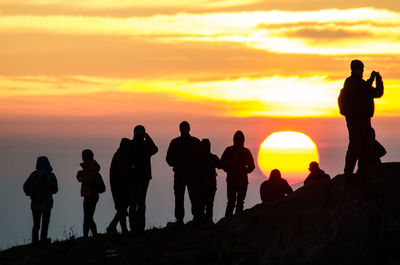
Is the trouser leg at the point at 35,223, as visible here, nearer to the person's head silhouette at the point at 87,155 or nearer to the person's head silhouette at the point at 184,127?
the person's head silhouette at the point at 87,155

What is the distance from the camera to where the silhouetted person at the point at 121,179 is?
24.7 meters

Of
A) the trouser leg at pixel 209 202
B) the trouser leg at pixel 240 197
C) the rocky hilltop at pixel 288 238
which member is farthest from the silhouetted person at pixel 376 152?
the trouser leg at pixel 209 202

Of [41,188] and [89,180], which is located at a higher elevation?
[89,180]

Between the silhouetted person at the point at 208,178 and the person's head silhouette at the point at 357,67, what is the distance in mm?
5453

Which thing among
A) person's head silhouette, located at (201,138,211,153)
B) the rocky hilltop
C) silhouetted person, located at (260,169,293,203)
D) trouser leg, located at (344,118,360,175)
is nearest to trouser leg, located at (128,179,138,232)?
the rocky hilltop

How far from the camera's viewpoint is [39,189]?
24875mm

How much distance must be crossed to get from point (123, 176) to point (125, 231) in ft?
5.24

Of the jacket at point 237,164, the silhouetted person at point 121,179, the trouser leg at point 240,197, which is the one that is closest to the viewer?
the silhouetted person at point 121,179

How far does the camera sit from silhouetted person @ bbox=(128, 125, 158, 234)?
2456 cm

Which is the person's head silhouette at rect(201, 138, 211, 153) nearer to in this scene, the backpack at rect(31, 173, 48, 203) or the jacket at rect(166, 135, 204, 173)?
the jacket at rect(166, 135, 204, 173)

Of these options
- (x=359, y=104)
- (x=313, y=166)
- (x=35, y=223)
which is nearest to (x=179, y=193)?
(x=35, y=223)

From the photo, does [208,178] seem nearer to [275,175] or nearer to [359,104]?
[275,175]

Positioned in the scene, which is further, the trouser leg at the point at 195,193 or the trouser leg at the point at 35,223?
the trouser leg at the point at 195,193

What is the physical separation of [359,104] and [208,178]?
20.1 ft
